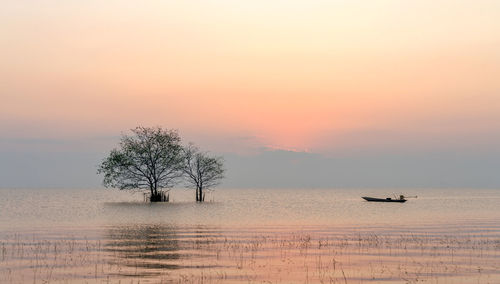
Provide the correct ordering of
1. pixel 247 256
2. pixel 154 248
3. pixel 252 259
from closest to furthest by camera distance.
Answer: pixel 252 259
pixel 247 256
pixel 154 248

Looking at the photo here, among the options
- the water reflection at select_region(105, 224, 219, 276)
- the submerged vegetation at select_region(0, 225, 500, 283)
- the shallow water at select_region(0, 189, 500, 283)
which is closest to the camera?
the submerged vegetation at select_region(0, 225, 500, 283)

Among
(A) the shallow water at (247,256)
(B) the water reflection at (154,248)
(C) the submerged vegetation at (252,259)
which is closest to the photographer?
(C) the submerged vegetation at (252,259)

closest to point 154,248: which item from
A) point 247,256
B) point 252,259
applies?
point 247,256

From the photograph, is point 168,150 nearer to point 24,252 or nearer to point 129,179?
point 129,179

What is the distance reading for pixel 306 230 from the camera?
46781 millimetres

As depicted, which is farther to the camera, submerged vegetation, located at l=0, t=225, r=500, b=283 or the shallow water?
the shallow water

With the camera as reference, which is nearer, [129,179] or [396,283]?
[396,283]

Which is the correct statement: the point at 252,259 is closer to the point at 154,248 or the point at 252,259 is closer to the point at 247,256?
the point at 247,256

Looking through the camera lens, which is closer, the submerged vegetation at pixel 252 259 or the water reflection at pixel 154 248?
the submerged vegetation at pixel 252 259

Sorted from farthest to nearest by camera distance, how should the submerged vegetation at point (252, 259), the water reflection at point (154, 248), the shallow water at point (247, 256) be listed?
the water reflection at point (154, 248) → the shallow water at point (247, 256) → the submerged vegetation at point (252, 259)

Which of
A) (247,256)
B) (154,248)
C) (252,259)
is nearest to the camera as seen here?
(252,259)

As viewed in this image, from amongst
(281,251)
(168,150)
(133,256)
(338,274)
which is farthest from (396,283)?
(168,150)

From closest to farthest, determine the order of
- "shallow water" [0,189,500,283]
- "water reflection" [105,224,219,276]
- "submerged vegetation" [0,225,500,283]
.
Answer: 1. "submerged vegetation" [0,225,500,283]
2. "shallow water" [0,189,500,283]
3. "water reflection" [105,224,219,276]

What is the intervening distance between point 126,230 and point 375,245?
67.8 ft
